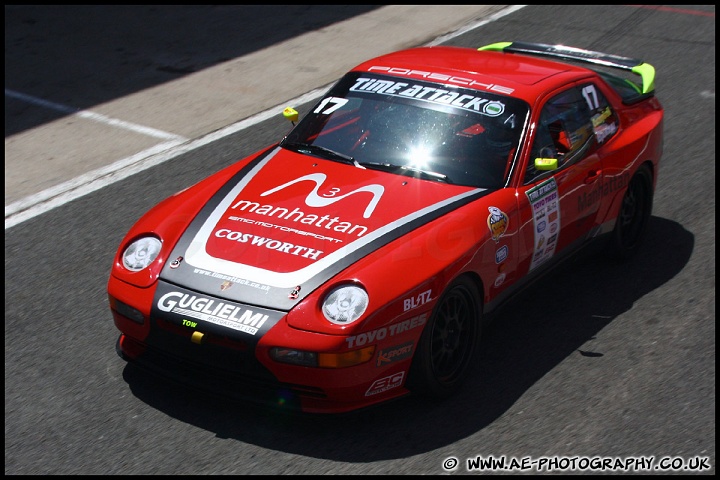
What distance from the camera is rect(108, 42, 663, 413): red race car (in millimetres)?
4457

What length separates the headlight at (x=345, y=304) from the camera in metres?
4.42

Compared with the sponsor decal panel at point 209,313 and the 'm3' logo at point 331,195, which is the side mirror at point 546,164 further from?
the sponsor decal panel at point 209,313

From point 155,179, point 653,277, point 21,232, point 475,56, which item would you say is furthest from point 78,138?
point 653,277

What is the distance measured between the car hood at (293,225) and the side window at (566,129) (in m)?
0.58

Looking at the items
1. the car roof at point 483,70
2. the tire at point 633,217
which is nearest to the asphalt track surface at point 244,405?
the tire at point 633,217

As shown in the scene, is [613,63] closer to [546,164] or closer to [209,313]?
[546,164]

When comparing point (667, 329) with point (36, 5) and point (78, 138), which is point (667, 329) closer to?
point (78, 138)

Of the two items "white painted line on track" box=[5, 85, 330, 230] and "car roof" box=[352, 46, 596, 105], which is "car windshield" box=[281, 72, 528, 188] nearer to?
"car roof" box=[352, 46, 596, 105]

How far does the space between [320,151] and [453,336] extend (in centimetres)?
143

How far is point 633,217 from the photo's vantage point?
260 inches

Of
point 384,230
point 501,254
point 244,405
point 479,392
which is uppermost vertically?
point 384,230

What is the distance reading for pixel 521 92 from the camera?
572 cm

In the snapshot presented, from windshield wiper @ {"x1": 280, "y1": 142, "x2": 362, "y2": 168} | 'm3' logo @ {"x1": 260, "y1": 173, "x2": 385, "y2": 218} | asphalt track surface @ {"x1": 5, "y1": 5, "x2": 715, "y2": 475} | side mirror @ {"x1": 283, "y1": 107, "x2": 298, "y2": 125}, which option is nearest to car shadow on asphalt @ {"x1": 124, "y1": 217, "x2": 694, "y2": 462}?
asphalt track surface @ {"x1": 5, "y1": 5, "x2": 715, "y2": 475}

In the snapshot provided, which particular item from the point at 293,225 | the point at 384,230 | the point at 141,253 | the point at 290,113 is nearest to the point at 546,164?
the point at 384,230
